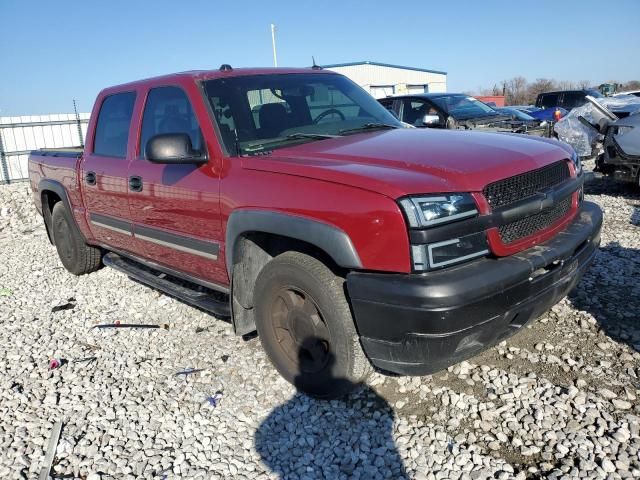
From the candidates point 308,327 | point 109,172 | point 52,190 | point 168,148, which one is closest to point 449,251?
point 308,327

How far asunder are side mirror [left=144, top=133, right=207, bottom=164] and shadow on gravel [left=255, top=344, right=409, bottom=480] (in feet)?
5.04

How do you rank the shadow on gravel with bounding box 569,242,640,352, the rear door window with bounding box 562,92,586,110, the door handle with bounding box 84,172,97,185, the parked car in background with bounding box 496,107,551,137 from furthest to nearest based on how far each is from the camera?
the rear door window with bounding box 562,92,586,110 < the parked car in background with bounding box 496,107,551,137 < the door handle with bounding box 84,172,97,185 < the shadow on gravel with bounding box 569,242,640,352

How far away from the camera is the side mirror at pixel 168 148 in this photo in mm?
3174

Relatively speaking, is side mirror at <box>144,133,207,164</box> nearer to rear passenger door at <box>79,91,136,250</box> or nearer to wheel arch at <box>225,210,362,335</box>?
wheel arch at <box>225,210,362,335</box>

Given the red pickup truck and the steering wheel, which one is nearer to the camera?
the red pickup truck

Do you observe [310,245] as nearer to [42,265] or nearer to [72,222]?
[72,222]

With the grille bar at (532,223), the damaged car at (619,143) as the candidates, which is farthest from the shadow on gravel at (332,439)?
the damaged car at (619,143)

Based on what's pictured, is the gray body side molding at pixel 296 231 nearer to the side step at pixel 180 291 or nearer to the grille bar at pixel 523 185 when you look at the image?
the side step at pixel 180 291

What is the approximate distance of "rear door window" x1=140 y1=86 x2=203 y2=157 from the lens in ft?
11.9

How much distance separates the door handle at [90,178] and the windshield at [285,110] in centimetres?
170

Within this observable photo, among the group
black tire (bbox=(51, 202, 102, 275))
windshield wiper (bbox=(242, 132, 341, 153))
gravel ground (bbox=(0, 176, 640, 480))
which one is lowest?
gravel ground (bbox=(0, 176, 640, 480))

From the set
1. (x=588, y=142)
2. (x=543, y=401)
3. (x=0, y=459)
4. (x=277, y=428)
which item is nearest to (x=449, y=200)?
(x=543, y=401)

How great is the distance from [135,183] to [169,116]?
0.59m

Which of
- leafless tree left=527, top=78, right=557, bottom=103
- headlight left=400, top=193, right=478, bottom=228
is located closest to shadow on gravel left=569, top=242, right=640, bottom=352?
headlight left=400, top=193, right=478, bottom=228
